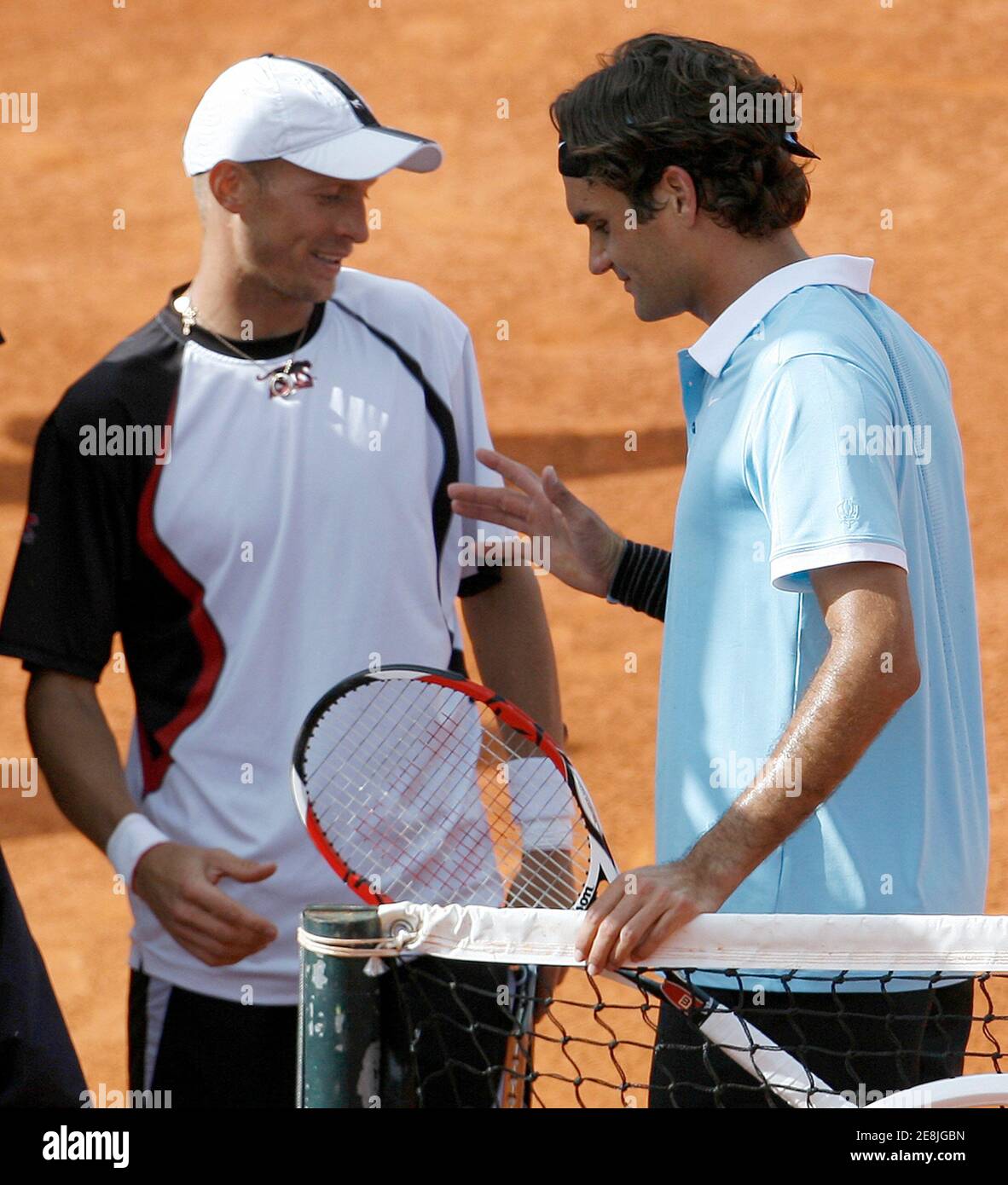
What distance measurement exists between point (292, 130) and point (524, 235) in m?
8.91

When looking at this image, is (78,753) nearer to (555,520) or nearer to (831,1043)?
(555,520)

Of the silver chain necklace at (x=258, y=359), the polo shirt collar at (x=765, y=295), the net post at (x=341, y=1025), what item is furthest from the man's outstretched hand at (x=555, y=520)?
the net post at (x=341, y=1025)

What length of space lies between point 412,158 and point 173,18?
1273 cm

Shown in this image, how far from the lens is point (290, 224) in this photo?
11.4 feet

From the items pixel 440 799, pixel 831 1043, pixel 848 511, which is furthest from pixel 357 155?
pixel 831 1043

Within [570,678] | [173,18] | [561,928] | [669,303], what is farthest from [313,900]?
[173,18]

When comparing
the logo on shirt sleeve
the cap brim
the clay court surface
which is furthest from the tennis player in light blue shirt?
the clay court surface

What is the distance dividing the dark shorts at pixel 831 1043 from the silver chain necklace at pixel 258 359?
1472mm

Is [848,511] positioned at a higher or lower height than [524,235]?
lower

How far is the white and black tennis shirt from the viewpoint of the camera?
127 inches

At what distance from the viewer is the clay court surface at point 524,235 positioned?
7.00 m

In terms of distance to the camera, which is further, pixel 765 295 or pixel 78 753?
pixel 78 753

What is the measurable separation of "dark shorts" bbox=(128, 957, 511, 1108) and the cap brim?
5.17ft

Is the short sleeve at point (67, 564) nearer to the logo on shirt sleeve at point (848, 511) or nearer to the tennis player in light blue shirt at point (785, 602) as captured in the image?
the tennis player in light blue shirt at point (785, 602)
